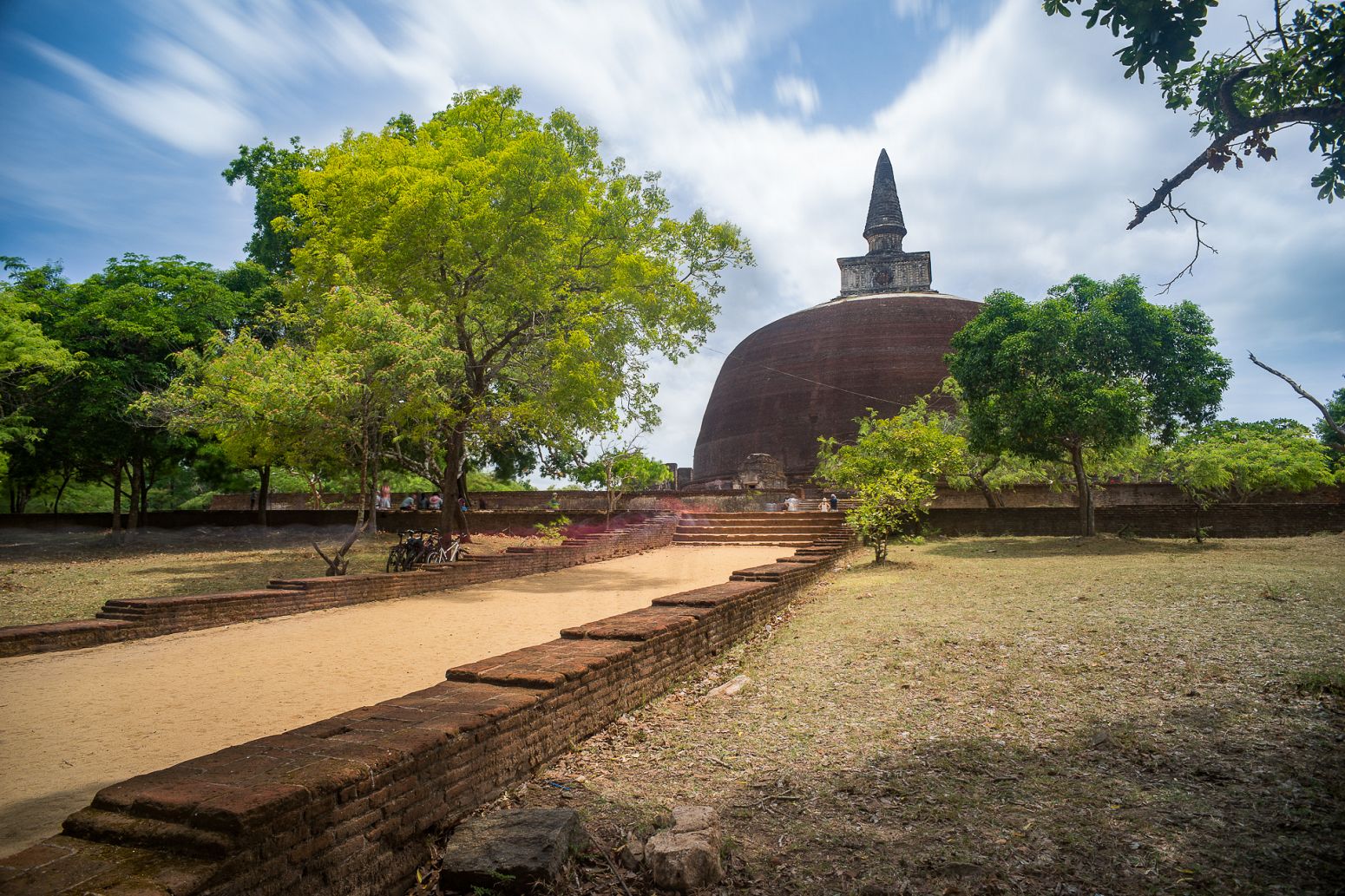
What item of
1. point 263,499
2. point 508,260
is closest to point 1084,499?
point 508,260

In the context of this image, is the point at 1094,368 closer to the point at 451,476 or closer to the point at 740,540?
the point at 740,540

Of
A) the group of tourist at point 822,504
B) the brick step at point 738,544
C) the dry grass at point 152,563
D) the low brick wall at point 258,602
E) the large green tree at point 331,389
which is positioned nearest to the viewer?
the low brick wall at point 258,602

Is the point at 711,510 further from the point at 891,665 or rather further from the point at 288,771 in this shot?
the point at 288,771

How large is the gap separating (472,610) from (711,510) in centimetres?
1112

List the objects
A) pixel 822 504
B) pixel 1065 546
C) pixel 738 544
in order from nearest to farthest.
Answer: pixel 1065 546 → pixel 738 544 → pixel 822 504

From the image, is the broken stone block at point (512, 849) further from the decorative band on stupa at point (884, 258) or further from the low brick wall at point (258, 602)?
the decorative band on stupa at point (884, 258)

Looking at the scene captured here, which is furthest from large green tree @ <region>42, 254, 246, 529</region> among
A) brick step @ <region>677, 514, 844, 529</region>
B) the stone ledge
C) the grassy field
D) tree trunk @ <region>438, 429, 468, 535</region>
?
the grassy field

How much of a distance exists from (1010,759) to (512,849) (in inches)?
78.9

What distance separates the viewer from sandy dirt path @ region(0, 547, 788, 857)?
10.1ft

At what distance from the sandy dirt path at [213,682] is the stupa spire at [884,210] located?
3618 centimetres

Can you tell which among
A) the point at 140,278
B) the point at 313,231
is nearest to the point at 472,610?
the point at 313,231

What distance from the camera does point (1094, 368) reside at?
1381cm

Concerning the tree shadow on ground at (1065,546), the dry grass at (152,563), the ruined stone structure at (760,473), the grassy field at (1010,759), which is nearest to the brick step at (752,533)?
the tree shadow on ground at (1065,546)

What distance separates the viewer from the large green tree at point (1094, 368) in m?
13.1
